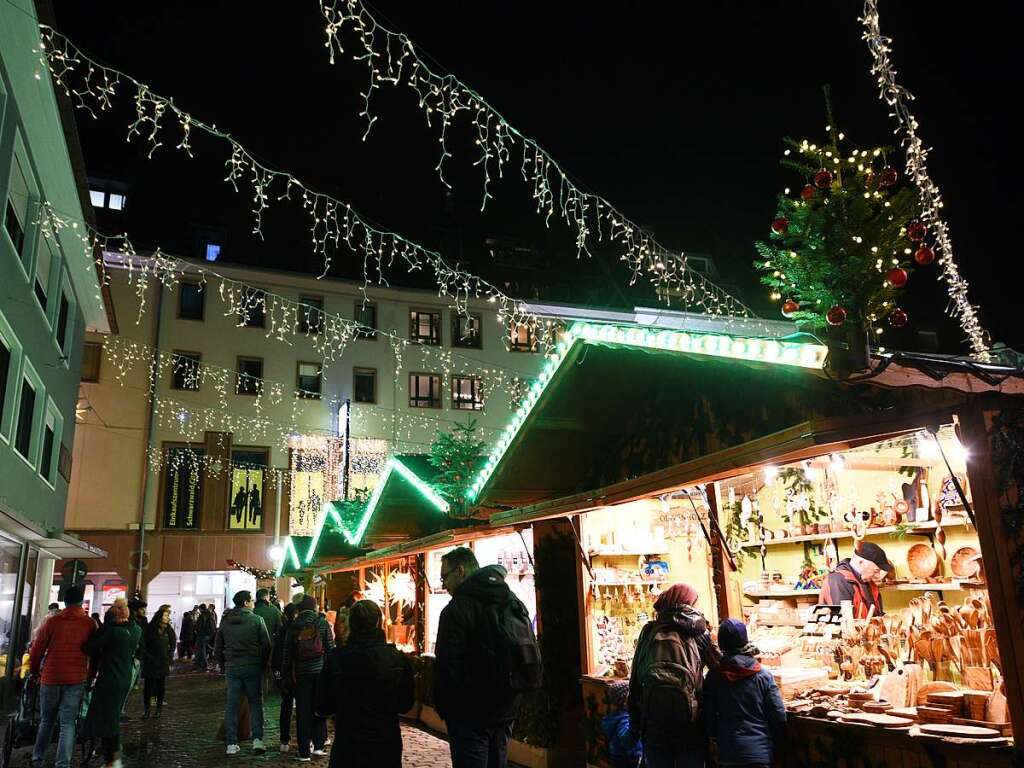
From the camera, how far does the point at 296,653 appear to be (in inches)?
377

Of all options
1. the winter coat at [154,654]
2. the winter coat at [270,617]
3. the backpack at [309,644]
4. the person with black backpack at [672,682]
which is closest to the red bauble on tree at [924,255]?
the person with black backpack at [672,682]

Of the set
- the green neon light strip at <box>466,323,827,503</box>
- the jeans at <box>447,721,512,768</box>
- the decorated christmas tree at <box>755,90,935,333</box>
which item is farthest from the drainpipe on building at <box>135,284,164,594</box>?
the decorated christmas tree at <box>755,90,935,333</box>

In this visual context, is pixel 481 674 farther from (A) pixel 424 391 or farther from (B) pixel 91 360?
(A) pixel 424 391

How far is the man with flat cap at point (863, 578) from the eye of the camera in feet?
23.7

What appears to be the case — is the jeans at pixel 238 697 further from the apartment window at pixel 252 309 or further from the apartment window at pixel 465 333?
the apartment window at pixel 465 333

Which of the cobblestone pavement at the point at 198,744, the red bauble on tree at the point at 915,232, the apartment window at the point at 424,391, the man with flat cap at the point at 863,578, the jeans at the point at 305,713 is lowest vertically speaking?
the cobblestone pavement at the point at 198,744

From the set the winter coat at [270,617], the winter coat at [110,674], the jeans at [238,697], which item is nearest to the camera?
the winter coat at [110,674]

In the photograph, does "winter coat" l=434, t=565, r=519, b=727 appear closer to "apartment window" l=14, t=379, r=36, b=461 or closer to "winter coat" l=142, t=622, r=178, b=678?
"winter coat" l=142, t=622, r=178, b=678

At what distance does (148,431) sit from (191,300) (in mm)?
5078

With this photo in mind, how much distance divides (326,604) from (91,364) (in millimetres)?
14076

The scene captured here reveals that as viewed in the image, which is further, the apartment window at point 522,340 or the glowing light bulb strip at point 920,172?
the apartment window at point 522,340

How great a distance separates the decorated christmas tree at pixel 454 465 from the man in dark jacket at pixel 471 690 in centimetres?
494

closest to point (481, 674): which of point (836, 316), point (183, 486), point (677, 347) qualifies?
point (677, 347)

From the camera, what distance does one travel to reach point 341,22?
257 inches
